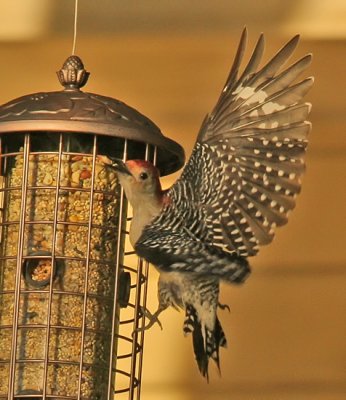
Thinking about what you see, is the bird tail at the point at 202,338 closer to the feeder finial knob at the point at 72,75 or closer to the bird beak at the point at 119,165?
the bird beak at the point at 119,165

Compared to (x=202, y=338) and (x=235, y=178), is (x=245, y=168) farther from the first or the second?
(x=202, y=338)

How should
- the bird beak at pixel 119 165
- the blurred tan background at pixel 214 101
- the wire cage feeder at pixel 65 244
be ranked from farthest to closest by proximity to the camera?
1. the blurred tan background at pixel 214 101
2. the wire cage feeder at pixel 65 244
3. the bird beak at pixel 119 165

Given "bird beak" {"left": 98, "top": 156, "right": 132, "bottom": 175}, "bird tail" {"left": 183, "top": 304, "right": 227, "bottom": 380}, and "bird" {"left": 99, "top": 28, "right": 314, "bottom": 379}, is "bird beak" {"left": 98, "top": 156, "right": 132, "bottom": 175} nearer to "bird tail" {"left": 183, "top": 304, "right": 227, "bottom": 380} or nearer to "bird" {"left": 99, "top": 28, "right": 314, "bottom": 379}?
"bird" {"left": 99, "top": 28, "right": 314, "bottom": 379}

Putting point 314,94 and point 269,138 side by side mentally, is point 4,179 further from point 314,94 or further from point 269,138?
point 314,94

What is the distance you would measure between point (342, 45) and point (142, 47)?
0.61m

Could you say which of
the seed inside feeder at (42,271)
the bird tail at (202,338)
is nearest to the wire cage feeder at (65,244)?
the seed inside feeder at (42,271)

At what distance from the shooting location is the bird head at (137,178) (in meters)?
3.55

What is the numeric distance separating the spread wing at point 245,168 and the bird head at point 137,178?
61 mm

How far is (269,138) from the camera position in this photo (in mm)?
3586

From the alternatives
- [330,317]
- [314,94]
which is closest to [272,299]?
[330,317]

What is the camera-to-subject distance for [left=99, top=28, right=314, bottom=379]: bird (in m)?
3.55

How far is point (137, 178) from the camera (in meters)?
3.56

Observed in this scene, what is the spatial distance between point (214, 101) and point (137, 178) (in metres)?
1.38

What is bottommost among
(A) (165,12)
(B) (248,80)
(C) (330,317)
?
(C) (330,317)
